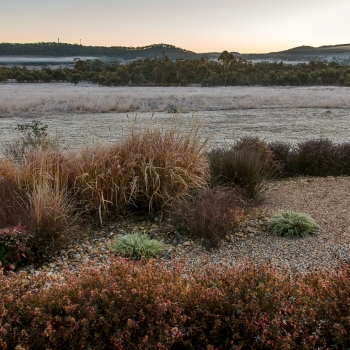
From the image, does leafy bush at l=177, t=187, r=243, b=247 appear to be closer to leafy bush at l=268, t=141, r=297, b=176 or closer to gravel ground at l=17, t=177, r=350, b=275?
gravel ground at l=17, t=177, r=350, b=275

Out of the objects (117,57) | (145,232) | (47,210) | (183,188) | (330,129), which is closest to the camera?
(47,210)

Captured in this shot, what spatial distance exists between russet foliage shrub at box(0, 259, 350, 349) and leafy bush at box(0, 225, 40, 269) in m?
1.48

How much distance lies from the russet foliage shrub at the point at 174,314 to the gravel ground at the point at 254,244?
111 centimetres

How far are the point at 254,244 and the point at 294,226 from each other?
64cm

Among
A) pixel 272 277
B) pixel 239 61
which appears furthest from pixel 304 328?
pixel 239 61

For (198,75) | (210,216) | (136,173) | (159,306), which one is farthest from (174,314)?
(198,75)

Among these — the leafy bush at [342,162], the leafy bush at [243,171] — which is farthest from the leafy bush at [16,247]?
the leafy bush at [342,162]

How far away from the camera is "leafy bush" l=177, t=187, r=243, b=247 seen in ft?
16.0

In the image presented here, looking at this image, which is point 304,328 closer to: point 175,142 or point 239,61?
point 175,142

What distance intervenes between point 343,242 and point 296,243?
1.82ft

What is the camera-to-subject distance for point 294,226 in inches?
201

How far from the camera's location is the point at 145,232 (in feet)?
17.1

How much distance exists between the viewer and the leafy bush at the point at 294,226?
200 inches

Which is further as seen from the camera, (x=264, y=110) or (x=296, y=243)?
(x=264, y=110)
